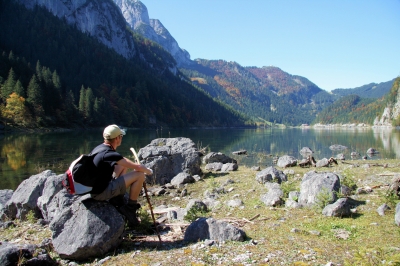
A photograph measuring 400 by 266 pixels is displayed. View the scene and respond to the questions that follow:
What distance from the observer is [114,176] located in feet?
22.1

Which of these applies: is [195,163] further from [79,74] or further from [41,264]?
[79,74]

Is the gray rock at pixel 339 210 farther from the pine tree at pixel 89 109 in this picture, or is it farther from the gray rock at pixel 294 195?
the pine tree at pixel 89 109

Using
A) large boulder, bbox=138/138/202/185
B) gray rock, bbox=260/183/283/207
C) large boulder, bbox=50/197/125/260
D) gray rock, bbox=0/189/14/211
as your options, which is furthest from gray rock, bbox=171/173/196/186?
large boulder, bbox=50/197/125/260

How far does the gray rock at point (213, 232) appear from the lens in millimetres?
5805

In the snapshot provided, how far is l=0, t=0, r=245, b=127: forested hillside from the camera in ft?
221

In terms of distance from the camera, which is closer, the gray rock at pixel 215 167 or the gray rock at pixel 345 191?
the gray rock at pixel 345 191

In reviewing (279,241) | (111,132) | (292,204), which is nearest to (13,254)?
Answer: (111,132)

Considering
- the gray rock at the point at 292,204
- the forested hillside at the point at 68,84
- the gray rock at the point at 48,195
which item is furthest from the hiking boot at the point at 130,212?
the forested hillside at the point at 68,84

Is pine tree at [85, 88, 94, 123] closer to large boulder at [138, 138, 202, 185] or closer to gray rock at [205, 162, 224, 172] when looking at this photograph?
gray rock at [205, 162, 224, 172]

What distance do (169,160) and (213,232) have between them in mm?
10213

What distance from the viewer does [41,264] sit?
5.08m

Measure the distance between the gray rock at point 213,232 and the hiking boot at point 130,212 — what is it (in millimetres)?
1399

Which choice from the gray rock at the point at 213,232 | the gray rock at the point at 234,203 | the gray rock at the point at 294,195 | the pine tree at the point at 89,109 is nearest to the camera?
the gray rock at the point at 213,232

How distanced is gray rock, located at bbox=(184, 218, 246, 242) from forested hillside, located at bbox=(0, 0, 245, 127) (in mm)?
65998
